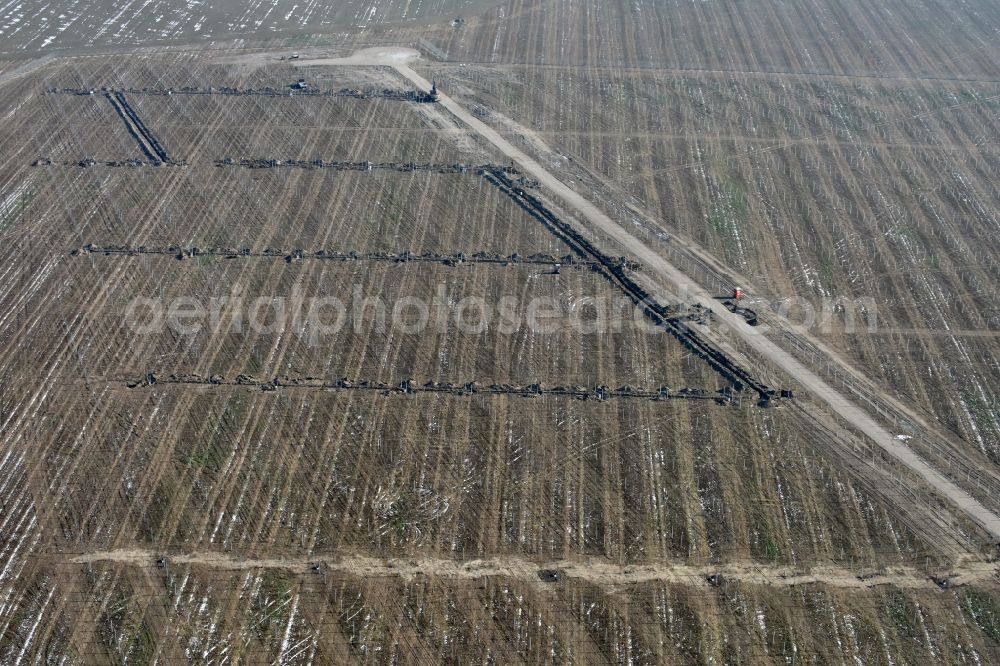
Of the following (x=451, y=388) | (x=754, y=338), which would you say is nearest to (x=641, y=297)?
(x=754, y=338)

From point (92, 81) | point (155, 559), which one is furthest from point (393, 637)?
point (92, 81)

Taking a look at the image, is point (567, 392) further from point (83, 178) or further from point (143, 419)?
point (83, 178)

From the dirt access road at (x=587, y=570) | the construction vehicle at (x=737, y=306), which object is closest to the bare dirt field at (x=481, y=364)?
the dirt access road at (x=587, y=570)

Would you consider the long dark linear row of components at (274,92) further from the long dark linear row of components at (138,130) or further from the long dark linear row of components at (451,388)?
the long dark linear row of components at (451,388)

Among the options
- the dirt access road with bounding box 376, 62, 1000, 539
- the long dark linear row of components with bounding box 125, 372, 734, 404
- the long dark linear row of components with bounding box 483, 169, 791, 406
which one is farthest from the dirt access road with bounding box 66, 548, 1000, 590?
the long dark linear row of components with bounding box 483, 169, 791, 406

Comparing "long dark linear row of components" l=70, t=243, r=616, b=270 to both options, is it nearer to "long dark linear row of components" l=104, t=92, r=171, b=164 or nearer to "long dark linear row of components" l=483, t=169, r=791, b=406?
"long dark linear row of components" l=483, t=169, r=791, b=406

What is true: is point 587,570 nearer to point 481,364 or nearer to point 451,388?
point 451,388
